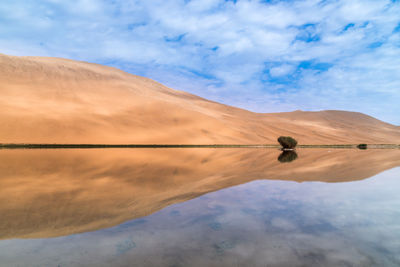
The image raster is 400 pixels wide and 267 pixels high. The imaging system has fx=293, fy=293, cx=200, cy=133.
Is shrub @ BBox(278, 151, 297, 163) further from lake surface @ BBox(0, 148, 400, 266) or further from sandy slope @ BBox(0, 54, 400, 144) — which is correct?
sandy slope @ BBox(0, 54, 400, 144)

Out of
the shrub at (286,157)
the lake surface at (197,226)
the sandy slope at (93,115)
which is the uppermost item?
the sandy slope at (93,115)

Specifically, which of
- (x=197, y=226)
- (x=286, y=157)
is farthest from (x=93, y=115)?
(x=197, y=226)

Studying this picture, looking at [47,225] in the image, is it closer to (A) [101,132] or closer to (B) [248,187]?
(B) [248,187]

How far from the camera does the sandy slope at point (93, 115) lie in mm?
62406

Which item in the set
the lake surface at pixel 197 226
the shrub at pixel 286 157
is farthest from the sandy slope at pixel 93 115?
the lake surface at pixel 197 226

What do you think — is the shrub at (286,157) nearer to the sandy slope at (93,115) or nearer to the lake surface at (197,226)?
the lake surface at (197,226)

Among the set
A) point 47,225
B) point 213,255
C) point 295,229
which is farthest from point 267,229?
point 47,225

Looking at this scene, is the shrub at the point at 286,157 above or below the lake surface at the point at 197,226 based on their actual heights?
above

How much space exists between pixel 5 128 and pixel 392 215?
2548 inches

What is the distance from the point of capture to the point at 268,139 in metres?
90.8

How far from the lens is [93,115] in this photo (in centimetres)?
7588

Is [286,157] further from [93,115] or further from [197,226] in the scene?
[93,115]

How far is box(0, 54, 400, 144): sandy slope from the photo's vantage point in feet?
205

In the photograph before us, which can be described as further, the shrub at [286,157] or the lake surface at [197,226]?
the shrub at [286,157]
